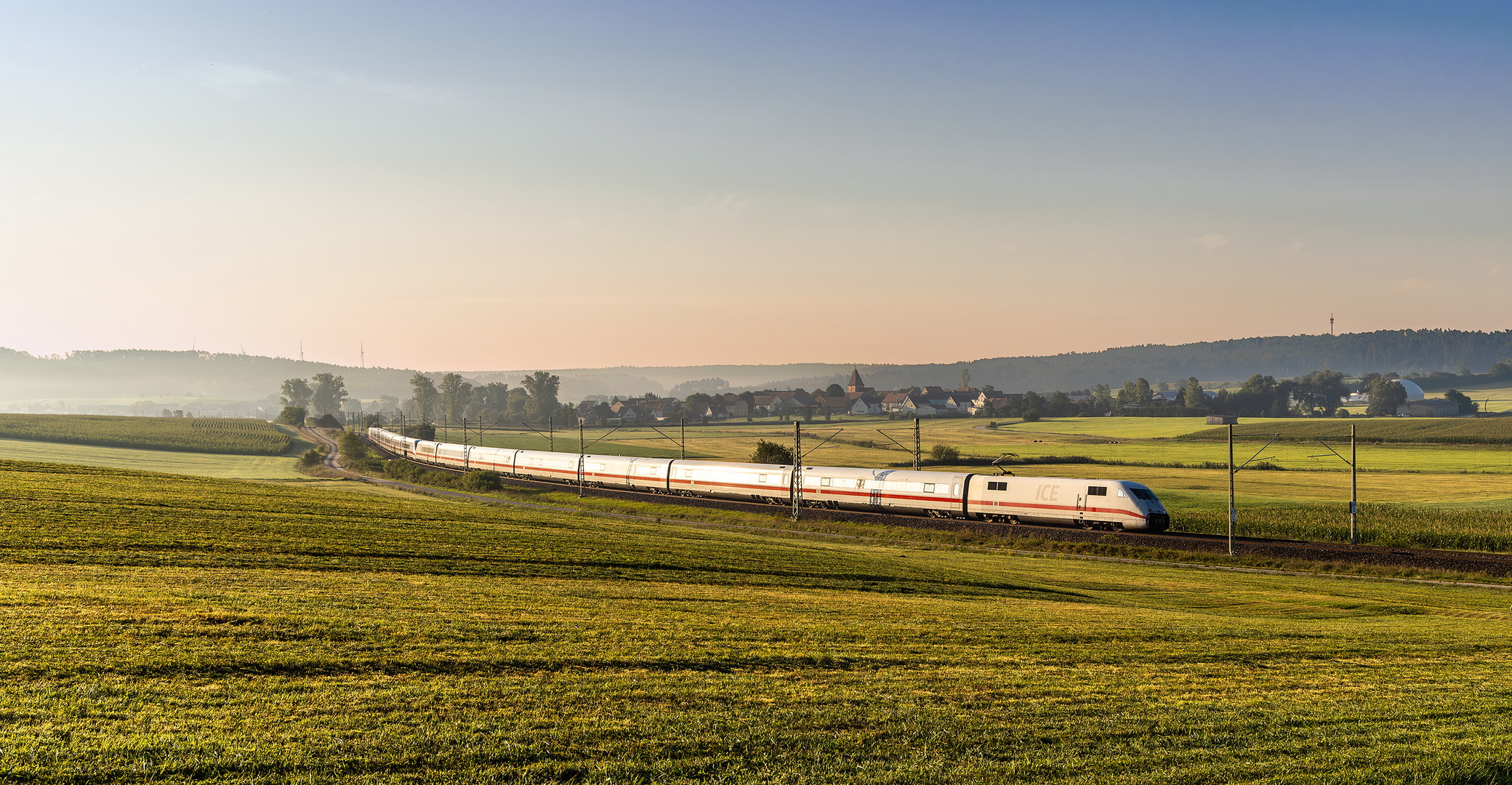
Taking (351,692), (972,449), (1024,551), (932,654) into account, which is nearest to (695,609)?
(932,654)

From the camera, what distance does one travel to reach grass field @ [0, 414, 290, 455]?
119 m

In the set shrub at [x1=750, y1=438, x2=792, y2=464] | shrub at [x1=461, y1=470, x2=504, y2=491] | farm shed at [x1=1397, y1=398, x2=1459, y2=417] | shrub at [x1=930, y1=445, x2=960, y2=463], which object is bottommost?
shrub at [x1=461, y1=470, x2=504, y2=491]

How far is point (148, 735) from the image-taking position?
9.29m

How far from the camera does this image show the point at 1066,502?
51.1m

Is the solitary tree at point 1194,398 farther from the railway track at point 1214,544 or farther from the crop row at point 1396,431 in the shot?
the railway track at point 1214,544

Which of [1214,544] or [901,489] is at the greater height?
[901,489]

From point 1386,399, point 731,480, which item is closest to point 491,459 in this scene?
point 731,480

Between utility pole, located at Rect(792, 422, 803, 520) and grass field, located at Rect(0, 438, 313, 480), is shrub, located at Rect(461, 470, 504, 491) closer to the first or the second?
grass field, located at Rect(0, 438, 313, 480)

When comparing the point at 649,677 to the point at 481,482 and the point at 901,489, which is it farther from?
the point at 481,482

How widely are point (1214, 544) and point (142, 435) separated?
139355 mm

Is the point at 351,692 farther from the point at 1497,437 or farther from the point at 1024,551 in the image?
the point at 1497,437

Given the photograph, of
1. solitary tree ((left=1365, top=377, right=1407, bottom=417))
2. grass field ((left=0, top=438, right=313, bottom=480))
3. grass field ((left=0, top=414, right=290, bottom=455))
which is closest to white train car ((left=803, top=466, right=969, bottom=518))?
grass field ((left=0, top=438, right=313, bottom=480))

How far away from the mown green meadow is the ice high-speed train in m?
23.7

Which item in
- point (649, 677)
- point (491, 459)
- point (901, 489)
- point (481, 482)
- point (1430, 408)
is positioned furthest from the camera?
point (1430, 408)
